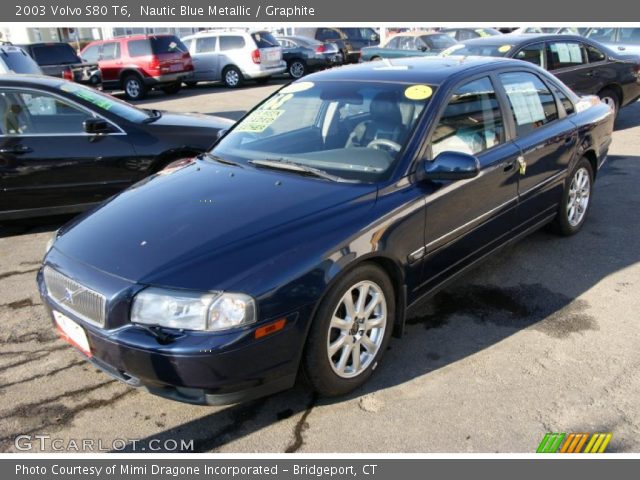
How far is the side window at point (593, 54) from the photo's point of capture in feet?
28.5

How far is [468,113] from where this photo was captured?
353 cm

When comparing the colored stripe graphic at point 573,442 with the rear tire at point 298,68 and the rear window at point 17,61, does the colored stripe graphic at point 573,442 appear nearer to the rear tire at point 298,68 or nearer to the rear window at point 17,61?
the rear window at point 17,61

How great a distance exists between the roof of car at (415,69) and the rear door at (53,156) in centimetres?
229

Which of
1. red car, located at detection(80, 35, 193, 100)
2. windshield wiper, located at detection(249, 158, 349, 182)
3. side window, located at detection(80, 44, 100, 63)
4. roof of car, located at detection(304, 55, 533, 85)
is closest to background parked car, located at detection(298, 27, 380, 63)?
red car, located at detection(80, 35, 193, 100)

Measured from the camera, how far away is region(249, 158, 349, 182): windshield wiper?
121 inches

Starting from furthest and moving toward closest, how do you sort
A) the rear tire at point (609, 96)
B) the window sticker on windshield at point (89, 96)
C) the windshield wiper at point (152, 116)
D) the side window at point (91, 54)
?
the side window at point (91, 54) < the rear tire at point (609, 96) < the windshield wiper at point (152, 116) < the window sticker on windshield at point (89, 96)

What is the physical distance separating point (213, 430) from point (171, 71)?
1542 centimetres

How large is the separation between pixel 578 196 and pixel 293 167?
9.59 feet

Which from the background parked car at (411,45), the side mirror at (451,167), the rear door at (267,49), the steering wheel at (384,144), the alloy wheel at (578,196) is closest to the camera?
the side mirror at (451,167)

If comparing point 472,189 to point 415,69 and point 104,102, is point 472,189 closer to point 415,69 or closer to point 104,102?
point 415,69

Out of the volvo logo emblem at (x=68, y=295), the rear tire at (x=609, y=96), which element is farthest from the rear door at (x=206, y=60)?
the volvo logo emblem at (x=68, y=295)

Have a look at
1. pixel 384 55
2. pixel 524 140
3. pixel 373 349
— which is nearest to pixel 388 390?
pixel 373 349

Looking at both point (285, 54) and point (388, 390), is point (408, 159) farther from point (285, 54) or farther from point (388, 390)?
point (285, 54)

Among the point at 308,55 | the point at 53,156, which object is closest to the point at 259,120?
the point at 53,156
